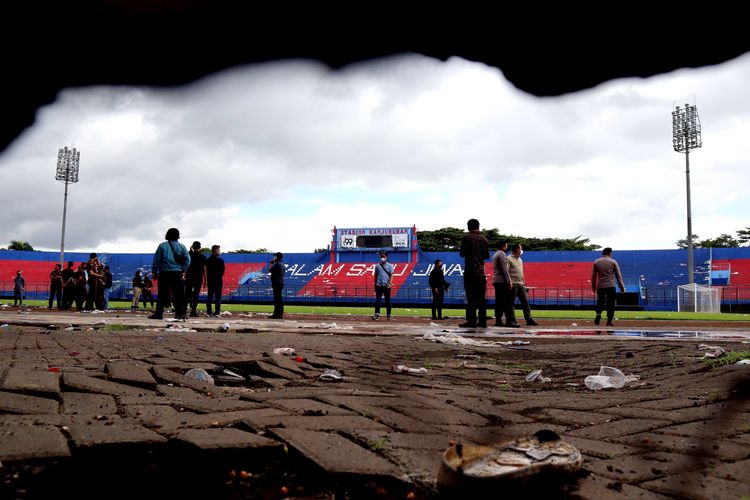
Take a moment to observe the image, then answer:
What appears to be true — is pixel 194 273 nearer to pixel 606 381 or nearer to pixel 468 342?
pixel 468 342

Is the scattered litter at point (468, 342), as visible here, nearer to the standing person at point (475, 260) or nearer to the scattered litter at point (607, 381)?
the standing person at point (475, 260)

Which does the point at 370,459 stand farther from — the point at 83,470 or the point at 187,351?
the point at 187,351

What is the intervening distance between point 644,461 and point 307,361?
301 centimetres

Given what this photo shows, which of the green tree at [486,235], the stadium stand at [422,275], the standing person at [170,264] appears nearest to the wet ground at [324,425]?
the standing person at [170,264]

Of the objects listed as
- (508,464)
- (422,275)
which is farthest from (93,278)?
(422,275)

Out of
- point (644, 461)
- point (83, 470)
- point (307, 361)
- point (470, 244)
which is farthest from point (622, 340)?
point (83, 470)

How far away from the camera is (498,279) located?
9.83 metres

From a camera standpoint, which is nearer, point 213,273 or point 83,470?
point 83,470

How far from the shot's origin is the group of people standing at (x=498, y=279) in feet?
29.6

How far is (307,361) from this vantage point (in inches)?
176

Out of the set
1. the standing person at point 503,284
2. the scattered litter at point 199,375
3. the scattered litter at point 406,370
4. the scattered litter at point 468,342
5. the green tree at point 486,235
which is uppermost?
the green tree at point 486,235

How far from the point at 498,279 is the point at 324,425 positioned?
813cm

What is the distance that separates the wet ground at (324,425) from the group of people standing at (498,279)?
4.56m

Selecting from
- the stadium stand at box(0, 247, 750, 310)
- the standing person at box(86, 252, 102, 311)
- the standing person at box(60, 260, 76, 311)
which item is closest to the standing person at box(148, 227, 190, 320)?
the standing person at box(86, 252, 102, 311)
